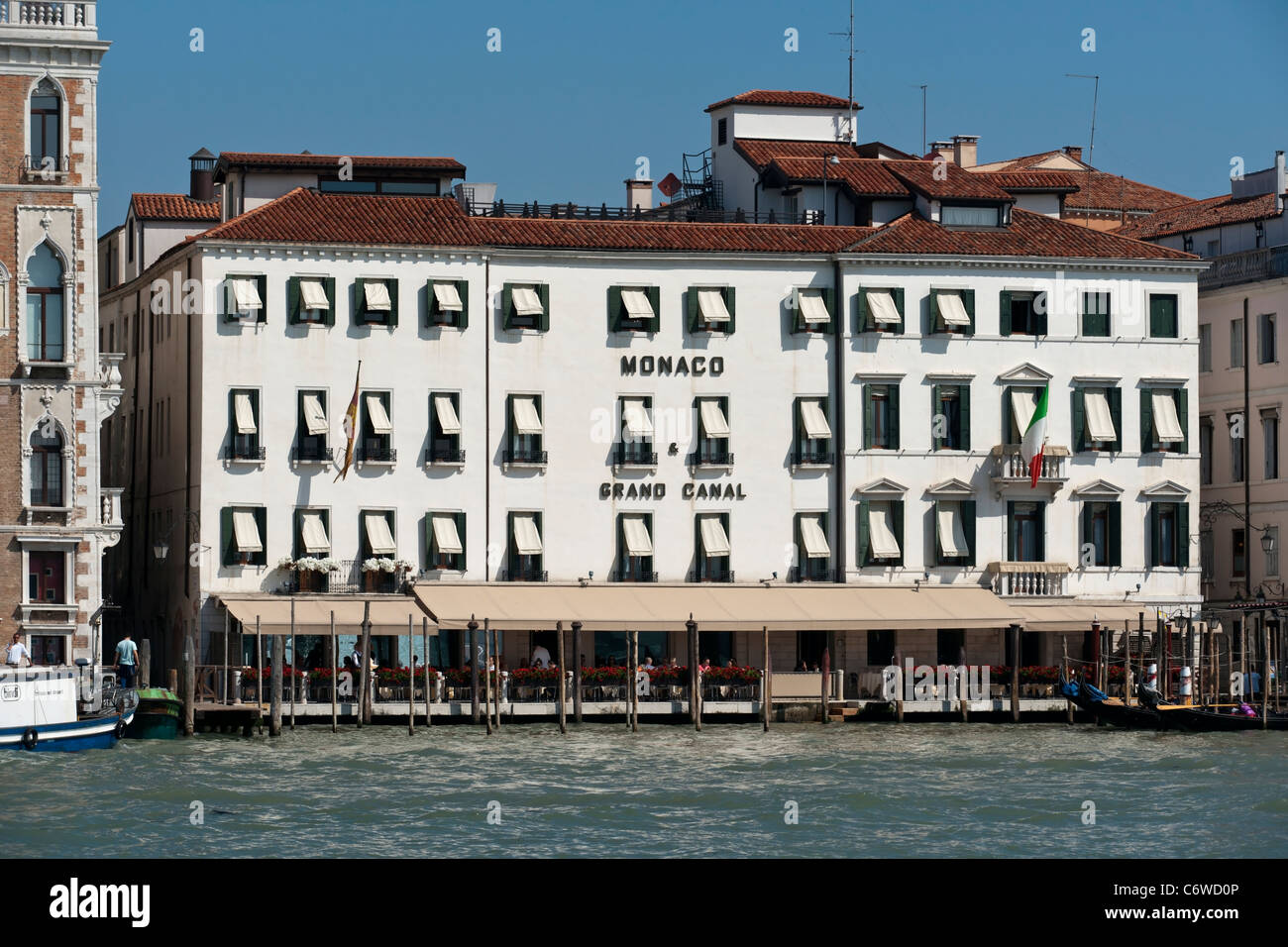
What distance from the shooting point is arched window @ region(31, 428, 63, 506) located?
4684 centimetres

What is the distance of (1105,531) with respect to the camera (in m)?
54.7

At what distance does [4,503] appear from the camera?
46562 millimetres

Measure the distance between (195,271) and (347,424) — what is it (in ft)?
16.2

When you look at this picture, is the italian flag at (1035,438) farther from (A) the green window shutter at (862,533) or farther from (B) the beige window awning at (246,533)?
(B) the beige window awning at (246,533)

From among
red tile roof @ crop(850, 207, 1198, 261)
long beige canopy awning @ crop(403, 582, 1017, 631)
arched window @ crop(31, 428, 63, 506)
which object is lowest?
long beige canopy awning @ crop(403, 582, 1017, 631)

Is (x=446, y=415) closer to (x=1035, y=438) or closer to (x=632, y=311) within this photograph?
(x=632, y=311)

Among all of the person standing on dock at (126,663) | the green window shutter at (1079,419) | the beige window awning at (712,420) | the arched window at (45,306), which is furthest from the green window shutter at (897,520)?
the arched window at (45,306)

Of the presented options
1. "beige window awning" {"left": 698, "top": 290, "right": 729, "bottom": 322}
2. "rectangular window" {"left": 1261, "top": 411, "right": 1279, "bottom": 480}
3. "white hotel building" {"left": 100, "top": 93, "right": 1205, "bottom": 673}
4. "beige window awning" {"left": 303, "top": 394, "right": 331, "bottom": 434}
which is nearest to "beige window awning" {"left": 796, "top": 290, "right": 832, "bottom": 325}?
"white hotel building" {"left": 100, "top": 93, "right": 1205, "bottom": 673}

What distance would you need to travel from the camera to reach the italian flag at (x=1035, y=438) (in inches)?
2098

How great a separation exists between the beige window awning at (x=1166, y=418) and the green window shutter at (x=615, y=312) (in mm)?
13377

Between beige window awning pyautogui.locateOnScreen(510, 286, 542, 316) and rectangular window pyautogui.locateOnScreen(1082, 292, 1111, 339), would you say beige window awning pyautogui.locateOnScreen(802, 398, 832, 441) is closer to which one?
beige window awning pyautogui.locateOnScreen(510, 286, 542, 316)

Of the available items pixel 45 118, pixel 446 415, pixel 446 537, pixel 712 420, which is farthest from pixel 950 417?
pixel 45 118

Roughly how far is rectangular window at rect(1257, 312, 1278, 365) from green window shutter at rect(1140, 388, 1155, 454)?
4.24 meters
